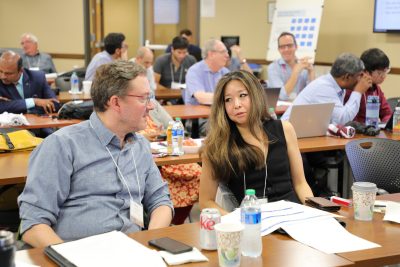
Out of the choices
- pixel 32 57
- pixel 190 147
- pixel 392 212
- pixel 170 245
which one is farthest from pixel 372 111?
pixel 32 57

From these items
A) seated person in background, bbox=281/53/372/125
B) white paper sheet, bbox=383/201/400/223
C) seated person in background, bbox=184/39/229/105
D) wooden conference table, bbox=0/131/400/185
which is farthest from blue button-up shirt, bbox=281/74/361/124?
white paper sheet, bbox=383/201/400/223

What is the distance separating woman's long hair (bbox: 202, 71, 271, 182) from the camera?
2.91m

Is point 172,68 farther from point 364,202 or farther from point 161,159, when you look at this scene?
point 364,202

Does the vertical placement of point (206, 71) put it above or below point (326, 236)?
above

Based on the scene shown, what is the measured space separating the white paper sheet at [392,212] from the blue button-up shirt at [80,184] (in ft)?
3.33

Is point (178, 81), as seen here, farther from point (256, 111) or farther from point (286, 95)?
point (256, 111)

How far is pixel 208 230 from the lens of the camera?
200cm

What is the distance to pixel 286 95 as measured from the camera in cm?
666

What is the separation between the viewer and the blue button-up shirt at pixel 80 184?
2.33m

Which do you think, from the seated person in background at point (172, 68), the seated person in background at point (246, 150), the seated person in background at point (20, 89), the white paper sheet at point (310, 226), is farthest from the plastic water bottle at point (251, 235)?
the seated person in background at point (172, 68)

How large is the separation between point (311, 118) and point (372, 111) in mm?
626

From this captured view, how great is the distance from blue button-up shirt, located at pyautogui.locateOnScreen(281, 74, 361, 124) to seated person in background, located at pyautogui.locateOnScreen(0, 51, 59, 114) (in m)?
2.33

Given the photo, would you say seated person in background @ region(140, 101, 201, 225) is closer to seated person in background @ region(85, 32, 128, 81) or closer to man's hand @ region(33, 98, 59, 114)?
man's hand @ region(33, 98, 59, 114)

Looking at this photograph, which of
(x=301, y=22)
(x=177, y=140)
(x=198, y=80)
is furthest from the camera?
(x=301, y=22)
